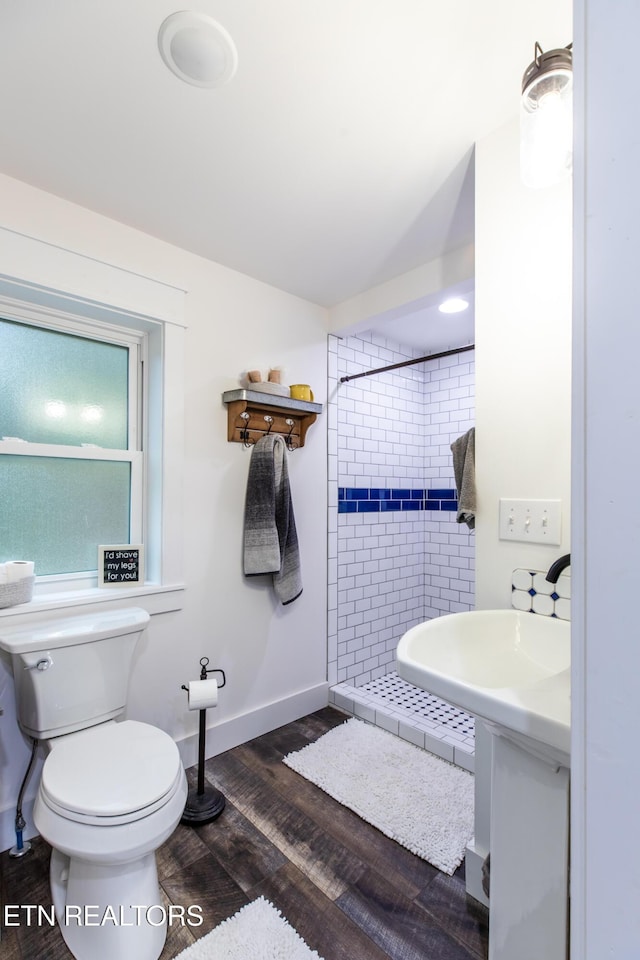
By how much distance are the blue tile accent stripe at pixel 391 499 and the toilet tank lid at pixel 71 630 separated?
4.72 ft

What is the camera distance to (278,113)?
1.34m

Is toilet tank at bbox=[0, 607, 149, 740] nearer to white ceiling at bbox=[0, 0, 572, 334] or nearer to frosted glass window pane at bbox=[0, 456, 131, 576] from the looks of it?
frosted glass window pane at bbox=[0, 456, 131, 576]

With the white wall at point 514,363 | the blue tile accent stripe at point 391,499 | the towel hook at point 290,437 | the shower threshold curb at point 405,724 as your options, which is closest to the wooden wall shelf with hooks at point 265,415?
the towel hook at point 290,437

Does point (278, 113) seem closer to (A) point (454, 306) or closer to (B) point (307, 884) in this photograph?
(A) point (454, 306)

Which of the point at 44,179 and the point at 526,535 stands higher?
the point at 44,179

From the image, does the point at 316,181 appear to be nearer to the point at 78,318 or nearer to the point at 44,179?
the point at 44,179

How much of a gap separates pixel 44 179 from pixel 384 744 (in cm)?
282

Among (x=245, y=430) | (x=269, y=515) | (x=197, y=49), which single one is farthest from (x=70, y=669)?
(x=197, y=49)

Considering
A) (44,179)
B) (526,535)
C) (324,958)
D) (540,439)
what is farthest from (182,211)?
(324,958)

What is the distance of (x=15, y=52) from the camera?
1148mm

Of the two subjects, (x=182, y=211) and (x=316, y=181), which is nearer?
(x=316, y=181)

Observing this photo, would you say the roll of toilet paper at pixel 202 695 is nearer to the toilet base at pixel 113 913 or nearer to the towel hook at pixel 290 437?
the toilet base at pixel 113 913

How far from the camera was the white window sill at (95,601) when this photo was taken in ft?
5.23

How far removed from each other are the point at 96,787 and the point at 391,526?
93.2 inches
